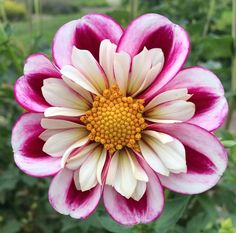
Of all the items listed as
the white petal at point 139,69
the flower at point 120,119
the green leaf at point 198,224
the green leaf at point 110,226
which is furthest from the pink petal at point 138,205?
the green leaf at point 198,224

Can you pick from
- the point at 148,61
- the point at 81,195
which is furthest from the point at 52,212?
the point at 148,61

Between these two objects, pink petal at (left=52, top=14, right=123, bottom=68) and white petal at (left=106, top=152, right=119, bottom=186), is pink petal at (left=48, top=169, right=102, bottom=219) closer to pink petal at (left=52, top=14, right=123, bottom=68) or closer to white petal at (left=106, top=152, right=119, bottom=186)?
white petal at (left=106, top=152, right=119, bottom=186)

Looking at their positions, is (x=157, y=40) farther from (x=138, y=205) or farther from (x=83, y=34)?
(x=138, y=205)

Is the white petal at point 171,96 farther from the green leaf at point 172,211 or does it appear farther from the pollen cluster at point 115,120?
the green leaf at point 172,211

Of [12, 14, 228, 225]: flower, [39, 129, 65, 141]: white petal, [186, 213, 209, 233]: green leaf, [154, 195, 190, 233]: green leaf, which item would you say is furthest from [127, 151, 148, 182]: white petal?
[186, 213, 209, 233]: green leaf

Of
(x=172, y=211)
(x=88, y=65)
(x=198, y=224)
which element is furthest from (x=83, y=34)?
(x=198, y=224)
